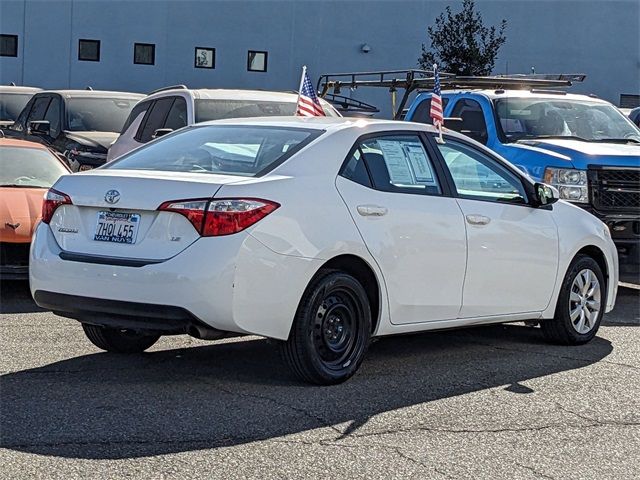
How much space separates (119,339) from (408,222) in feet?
6.57

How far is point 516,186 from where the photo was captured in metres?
8.43

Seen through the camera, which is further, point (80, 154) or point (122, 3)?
point (122, 3)

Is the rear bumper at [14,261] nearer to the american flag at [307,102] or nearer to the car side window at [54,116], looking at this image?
the american flag at [307,102]

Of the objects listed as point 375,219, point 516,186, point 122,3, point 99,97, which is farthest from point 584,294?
point 122,3

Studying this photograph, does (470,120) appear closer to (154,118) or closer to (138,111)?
(154,118)

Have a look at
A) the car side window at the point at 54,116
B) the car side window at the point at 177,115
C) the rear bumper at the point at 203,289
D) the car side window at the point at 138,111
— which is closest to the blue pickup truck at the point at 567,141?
the car side window at the point at 177,115

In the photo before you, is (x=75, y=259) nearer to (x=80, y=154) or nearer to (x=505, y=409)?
(x=505, y=409)

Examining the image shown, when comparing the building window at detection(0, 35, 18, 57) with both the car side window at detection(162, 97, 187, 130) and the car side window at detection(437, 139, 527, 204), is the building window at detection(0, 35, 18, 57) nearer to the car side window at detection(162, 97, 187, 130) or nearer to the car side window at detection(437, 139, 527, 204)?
the car side window at detection(162, 97, 187, 130)

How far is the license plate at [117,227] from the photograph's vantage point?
6.56 m

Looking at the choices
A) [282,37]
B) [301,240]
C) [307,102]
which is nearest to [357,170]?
[301,240]

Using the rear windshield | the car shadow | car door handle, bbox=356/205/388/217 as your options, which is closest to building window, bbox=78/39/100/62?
the car shadow

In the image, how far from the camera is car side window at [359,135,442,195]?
7.34 metres

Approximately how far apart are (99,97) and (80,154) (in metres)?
2.15

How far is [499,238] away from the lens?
26.2ft
